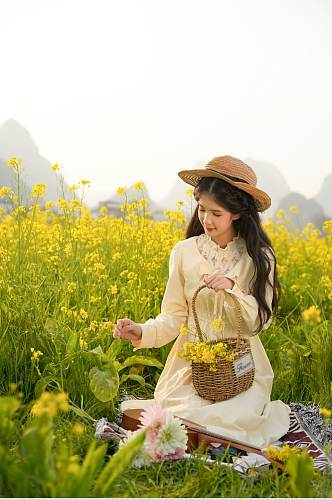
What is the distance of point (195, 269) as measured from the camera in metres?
2.72

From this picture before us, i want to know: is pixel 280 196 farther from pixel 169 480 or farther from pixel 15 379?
pixel 169 480

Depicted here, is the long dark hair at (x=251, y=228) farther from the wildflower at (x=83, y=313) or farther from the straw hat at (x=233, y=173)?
the wildflower at (x=83, y=313)

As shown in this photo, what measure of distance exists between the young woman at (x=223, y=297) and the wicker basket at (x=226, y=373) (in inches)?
1.2

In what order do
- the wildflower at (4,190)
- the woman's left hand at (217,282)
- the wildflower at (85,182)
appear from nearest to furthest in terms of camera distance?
the woman's left hand at (217,282) < the wildflower at (4,190) < the wildflower at (85,182)

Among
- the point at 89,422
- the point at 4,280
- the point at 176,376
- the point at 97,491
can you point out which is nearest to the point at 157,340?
the point at 176,376

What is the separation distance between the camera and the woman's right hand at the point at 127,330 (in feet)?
8.45

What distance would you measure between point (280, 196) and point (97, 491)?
6614 mm

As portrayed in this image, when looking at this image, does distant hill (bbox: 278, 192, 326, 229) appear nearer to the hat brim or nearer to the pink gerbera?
the hat brim

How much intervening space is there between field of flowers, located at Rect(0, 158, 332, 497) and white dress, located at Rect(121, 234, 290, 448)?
0.21 meters

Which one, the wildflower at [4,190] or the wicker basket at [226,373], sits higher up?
the wildflower at [4,190]

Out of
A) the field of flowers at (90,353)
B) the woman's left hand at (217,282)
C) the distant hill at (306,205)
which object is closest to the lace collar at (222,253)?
the woman's left hand at (217,282)

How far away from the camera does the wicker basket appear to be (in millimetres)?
2518

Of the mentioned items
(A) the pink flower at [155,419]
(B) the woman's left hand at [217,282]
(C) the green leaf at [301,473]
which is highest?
(B) the woman's left hand at [217,282]

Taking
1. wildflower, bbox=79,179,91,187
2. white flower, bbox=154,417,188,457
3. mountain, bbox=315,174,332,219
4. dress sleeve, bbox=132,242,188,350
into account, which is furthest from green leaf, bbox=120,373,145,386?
mountain, bbox=315,174,332,219
